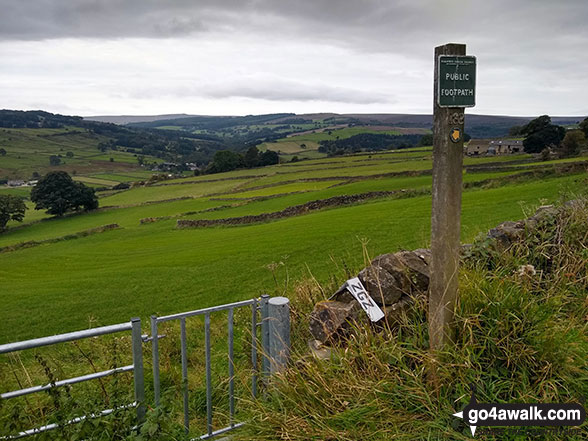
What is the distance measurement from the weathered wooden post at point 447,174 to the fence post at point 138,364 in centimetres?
266

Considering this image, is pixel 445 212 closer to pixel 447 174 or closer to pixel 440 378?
pixel 447 174

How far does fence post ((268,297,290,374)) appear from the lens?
454cm

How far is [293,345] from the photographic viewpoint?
18.0 feet

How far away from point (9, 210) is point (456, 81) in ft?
213

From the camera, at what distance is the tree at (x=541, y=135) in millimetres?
57406

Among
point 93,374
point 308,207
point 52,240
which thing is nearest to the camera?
point 93,374

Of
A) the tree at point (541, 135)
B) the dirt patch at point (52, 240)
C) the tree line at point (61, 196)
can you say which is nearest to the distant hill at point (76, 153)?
the tree line at point (61, 196)

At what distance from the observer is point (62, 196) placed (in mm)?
60594

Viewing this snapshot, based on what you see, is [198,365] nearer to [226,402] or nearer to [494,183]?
[226,402]

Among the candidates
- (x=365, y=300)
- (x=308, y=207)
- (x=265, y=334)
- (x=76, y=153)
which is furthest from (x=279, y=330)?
(x=76, y=153)

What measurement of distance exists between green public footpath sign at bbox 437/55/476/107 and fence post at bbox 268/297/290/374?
249 centimetres

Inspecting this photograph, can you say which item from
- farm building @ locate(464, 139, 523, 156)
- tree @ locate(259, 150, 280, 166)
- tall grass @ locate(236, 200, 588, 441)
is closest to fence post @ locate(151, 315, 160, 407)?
tall grass @ locate(236, 200, 588, 441)

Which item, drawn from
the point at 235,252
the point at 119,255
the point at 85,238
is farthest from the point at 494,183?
the point at 85,238

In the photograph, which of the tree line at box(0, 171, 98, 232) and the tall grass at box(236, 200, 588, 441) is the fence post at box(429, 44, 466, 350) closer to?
the tall grass at box(236, 200, 588, 441)
